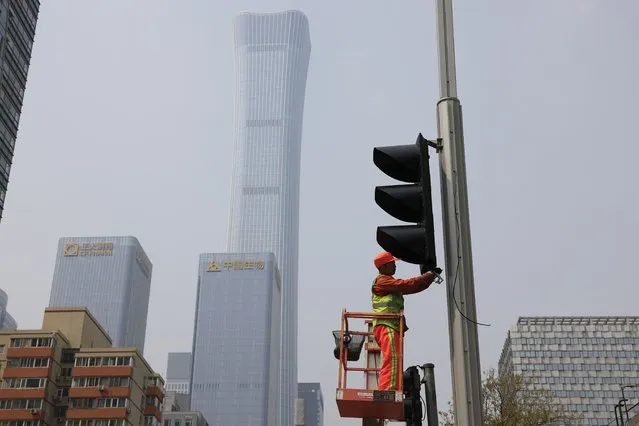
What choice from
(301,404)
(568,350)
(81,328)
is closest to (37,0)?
(81,328)

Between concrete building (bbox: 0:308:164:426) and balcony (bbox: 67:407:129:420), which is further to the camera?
balcony (bbox: 67:407:129:420)

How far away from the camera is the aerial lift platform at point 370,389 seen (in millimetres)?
7547

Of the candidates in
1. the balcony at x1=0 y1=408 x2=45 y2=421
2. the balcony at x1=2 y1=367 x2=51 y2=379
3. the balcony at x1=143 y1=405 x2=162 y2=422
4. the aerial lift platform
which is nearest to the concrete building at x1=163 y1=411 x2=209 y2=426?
the balcony at x1=143 y1=405 x2=162 y2=422

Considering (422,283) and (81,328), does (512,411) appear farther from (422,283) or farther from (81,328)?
(81,328)

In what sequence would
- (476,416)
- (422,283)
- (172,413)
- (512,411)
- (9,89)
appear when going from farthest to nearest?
(172,413) → (9,89) → (512,411) → (422,283) → (476,416)

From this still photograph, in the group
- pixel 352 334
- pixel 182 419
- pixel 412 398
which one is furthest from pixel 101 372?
pixel 412 398

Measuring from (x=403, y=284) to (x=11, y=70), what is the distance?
9216 centimetres

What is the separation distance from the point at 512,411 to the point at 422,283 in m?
35.8

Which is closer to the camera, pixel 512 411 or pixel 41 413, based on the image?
pixel 512 411

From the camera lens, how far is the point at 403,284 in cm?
830

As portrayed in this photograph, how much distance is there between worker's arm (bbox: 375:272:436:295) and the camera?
7.94 metres

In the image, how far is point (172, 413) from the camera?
557 ft

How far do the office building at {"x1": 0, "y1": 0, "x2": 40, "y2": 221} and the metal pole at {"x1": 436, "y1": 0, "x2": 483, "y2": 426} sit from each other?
285ft

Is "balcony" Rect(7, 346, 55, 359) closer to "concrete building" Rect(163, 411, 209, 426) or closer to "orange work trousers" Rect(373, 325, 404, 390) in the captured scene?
"concrete building" Rect(163, 411, 209, 426)
